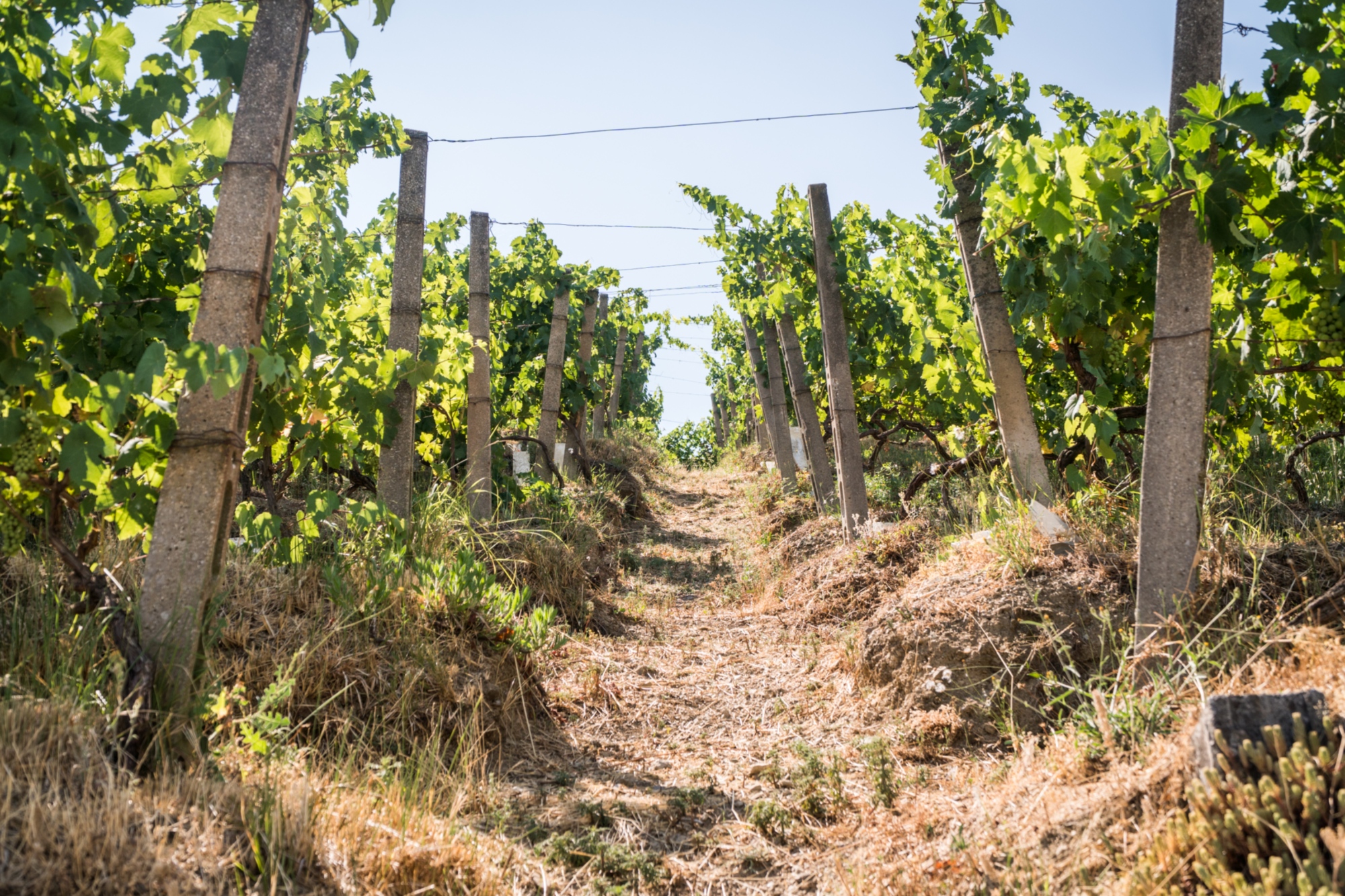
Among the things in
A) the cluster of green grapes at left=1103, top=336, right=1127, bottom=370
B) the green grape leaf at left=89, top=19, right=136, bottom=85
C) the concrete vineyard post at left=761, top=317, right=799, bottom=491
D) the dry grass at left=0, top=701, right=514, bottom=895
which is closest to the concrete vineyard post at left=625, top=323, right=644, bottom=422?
the concrete vineyard post at left=761, top=317, right=799, bottom=491

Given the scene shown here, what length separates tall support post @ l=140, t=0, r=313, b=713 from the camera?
255cm

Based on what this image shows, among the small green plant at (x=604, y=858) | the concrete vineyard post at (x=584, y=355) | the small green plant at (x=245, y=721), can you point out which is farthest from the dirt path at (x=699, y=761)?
the concrete vineyard post at (x=584, y=355)

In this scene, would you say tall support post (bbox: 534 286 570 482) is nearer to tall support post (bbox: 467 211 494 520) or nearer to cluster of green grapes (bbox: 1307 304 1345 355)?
tall support post (bbox: 467 211 494 520)

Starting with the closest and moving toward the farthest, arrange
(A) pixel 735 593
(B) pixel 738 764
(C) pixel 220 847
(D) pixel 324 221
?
(C) pixel 220 847 < (B) pixel 738 764 < (D) pixel 324 221 < (A) pixel 735 593

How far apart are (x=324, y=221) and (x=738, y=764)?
3.10 metres

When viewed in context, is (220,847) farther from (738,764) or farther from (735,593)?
(735,593)

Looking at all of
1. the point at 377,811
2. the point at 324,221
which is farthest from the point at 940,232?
the point at 377,811

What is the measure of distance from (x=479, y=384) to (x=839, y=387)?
289cm

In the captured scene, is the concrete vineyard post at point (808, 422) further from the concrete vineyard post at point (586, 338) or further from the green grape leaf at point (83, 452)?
the green grape leaf at point (83, 452)

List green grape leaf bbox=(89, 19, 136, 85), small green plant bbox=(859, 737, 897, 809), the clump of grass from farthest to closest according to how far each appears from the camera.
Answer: small green plant bbox=(859, 737, 897, 809), green grape leaf bbox=(89, 19, 136, 85), the clump of grass

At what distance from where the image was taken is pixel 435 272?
11141 mm

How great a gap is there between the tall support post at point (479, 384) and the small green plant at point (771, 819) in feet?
11.1

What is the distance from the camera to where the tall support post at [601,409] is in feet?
55.3

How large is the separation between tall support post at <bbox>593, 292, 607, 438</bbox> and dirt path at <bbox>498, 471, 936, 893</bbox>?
10.7 metres
